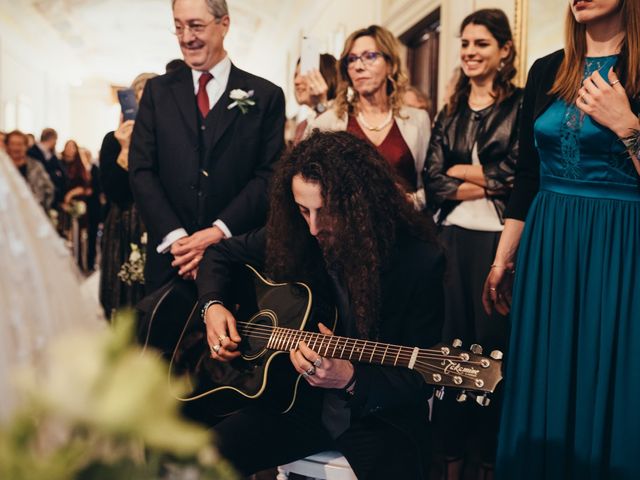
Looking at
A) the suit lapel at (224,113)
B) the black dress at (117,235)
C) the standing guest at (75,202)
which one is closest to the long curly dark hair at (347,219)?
the suit lapel at (224,113)

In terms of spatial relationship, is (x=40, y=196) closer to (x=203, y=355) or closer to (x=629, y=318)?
(x=203, y=355)

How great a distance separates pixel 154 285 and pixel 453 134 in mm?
1386

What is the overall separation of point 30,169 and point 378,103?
278 inches

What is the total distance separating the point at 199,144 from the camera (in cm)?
296

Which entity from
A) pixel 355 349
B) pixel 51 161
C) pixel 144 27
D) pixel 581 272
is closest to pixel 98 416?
pixel 355 349

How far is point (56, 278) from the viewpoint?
85.4 inches

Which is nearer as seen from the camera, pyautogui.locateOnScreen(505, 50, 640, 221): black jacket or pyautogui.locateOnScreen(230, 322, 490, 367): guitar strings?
pyautogui.locateOnScreen(230, 322, 490, 367): guitar strings

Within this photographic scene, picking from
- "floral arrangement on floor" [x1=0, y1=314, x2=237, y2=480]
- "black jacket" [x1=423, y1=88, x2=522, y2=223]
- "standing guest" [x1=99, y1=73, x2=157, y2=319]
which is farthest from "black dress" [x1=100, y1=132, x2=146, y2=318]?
"floral arrangement on floor" [x1=0, y1=314, x2=237, y2=480]

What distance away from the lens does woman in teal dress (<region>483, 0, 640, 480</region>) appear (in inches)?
72.8

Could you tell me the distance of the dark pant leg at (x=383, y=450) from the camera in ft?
6.26

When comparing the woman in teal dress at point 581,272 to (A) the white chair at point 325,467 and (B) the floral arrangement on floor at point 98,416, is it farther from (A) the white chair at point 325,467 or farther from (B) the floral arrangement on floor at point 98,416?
(B) the floral arrangement on floor at point 98,416

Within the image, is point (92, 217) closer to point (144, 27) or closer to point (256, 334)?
point (256, 334)

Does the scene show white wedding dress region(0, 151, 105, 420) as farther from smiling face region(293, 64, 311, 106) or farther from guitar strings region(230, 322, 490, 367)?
smiling face region(293, 64, 311, 106)

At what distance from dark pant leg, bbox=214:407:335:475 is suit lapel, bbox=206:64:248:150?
1.29 meters
